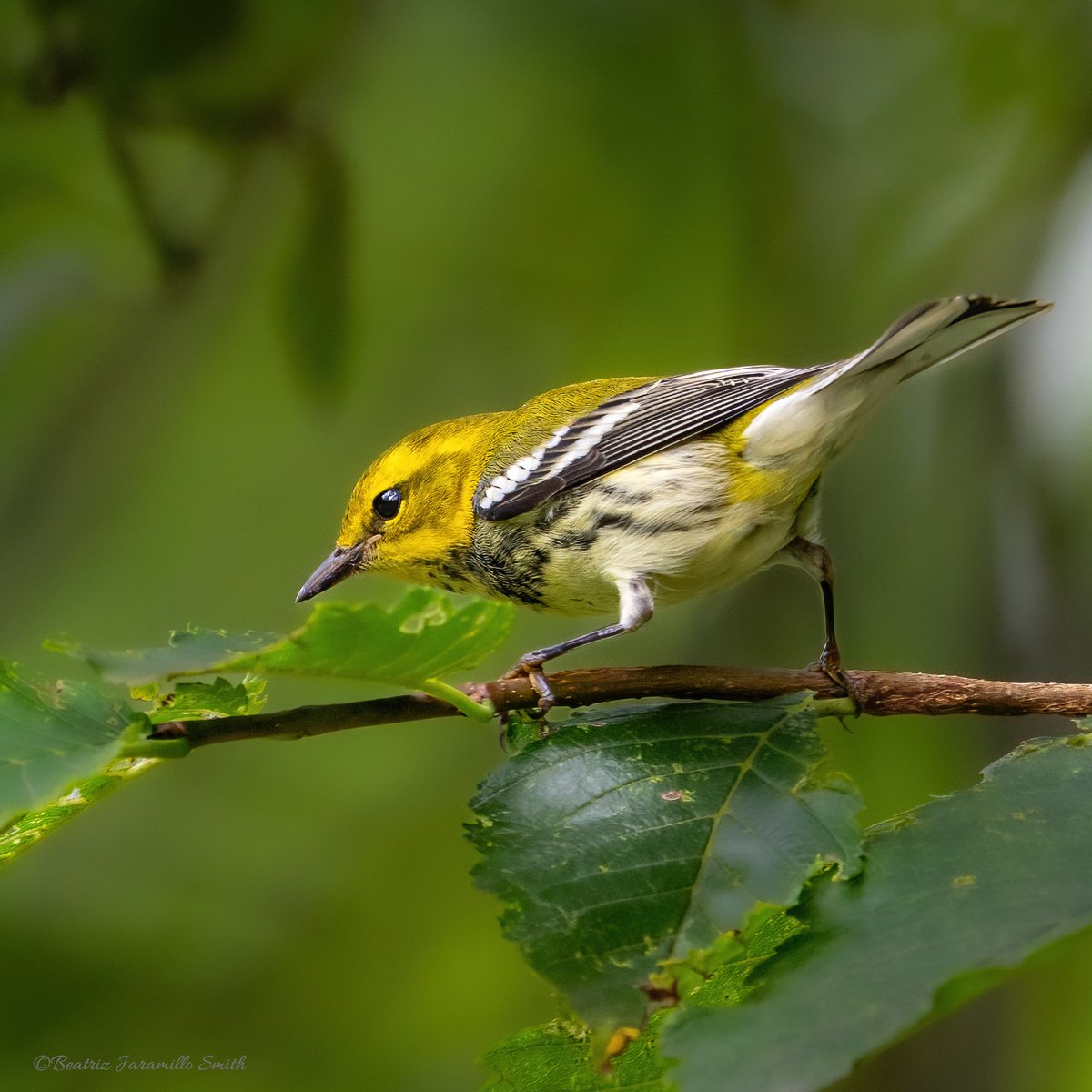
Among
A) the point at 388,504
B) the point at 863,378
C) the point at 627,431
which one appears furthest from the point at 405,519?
the point at 863,378

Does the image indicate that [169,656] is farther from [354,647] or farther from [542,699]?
[542,699]

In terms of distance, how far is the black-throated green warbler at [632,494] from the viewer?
3.94ft

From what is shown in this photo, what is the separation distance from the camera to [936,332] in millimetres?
1054

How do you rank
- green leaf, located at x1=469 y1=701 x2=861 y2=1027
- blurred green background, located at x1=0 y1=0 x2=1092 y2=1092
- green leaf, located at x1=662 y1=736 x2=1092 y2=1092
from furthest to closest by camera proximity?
1. blurred green background, located at x1=0 y1=0 x2=1092 y2=1092
2. green leaf, located at x1=469 y1=701 x2=861 y2=1027
3. green leaf, located at x1=662 y1=736 x2=1092 y2=1092

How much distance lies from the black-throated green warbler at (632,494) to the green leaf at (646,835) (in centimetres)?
33

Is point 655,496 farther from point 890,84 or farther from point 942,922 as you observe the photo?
point 890,84

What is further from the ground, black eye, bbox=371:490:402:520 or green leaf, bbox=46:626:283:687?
green leaf, bbox=46:626:283:687

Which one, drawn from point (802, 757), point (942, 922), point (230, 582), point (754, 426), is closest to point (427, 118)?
point (230, 582)

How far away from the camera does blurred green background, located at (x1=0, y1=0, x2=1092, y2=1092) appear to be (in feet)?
6.87

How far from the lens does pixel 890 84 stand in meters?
2.43

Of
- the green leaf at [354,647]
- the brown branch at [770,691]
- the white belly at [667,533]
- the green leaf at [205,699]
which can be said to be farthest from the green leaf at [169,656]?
the white belly at [667,533]

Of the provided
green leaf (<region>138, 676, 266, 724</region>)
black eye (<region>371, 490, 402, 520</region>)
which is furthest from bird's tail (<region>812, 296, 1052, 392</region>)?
green leaf (<region>138, 676, 266, 724</region>)

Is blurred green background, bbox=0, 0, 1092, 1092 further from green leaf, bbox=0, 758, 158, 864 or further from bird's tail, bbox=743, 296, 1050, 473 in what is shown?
green leaf, bbox=0, 758, 158, 864

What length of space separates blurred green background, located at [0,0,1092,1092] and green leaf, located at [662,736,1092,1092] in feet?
4.18
